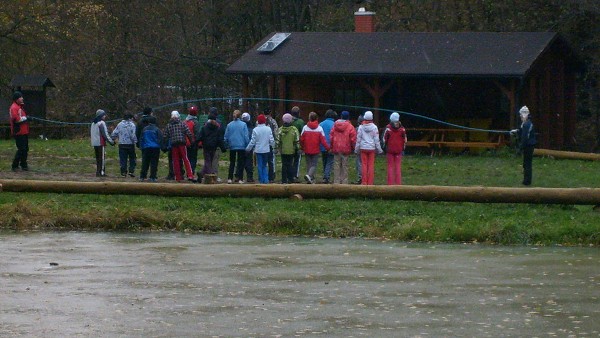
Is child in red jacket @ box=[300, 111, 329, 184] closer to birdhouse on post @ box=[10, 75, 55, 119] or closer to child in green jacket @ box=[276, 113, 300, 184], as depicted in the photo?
child in green jacket @ box=[276, 113, 300, 184]

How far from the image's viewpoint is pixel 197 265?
1675cm

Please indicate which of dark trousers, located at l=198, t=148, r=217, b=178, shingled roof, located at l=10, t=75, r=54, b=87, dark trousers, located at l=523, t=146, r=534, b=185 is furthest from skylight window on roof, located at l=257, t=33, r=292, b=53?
dark trousers, located at l=523, t=146, r=534, b=185

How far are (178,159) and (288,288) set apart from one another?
41.2ft

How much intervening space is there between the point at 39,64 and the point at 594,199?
1582 inches

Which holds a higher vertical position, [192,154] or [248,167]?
[192,154]

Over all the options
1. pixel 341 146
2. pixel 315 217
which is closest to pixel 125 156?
pixel 341 146

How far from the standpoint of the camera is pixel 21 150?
29.1 meters

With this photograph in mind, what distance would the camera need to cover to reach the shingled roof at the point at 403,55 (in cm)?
3894

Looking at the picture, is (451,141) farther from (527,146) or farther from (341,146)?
(341,146)

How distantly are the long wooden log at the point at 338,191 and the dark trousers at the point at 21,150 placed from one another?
6.02 meters

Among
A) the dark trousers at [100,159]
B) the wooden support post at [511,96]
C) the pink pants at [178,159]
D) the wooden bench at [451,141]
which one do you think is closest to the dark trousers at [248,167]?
the pink pants at [178,159]

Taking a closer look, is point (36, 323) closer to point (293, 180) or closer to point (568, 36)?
point (293, 180)

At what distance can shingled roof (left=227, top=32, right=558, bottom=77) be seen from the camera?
38.9 m

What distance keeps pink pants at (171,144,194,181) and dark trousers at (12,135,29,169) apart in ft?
13.0
